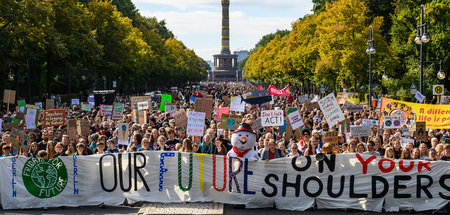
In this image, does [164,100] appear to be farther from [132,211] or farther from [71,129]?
[132,211]

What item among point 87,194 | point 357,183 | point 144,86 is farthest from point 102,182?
point 144,86

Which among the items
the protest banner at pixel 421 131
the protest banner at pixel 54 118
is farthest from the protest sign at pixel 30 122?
the protest banner at pixel 421 131

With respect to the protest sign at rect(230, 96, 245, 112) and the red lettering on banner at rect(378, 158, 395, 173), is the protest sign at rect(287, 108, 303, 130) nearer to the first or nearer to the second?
the red lettering on banner at rect(378, 158, 395, 173)

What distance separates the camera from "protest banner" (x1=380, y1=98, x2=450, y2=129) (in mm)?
16594

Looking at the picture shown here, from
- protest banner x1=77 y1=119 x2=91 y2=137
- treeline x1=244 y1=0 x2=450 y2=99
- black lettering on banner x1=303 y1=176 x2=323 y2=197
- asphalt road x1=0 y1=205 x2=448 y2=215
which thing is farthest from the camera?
treeline x1=244 y1=0 x2=450 y2=99

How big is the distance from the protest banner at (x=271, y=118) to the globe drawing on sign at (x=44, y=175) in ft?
21.4

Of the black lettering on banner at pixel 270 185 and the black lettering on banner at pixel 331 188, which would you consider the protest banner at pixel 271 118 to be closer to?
the black lettering on banner at pixel 270 185

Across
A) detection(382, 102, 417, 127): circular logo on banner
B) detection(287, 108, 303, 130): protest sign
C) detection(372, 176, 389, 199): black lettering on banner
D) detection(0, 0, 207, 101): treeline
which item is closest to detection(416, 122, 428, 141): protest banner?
detection(382, 102, 417, 127): circular logo on banner

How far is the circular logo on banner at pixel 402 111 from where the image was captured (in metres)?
17.3

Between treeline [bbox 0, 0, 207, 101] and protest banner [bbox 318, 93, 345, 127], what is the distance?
1423 cm

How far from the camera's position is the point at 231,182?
11.7 meters

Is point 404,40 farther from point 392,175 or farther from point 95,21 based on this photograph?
point 392,175

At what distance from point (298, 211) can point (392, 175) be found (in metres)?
A: 1.93

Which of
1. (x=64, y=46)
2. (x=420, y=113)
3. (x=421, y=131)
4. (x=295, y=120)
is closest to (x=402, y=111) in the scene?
(x=420, y=113)
